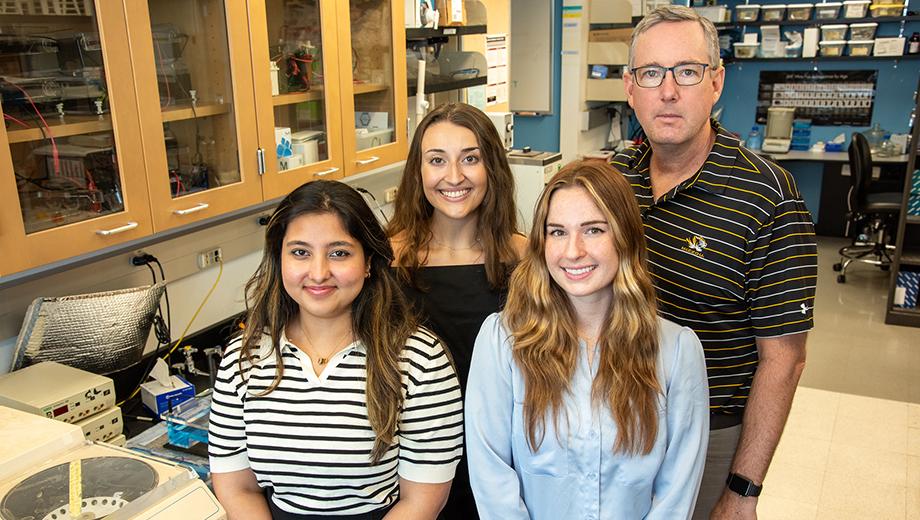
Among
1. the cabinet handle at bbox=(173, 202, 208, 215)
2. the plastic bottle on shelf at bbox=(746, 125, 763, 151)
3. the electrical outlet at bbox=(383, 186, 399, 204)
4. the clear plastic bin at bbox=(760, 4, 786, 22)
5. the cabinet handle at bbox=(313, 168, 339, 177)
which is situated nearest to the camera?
the cabinet handle at bbox=(173, 202, 208, 215)

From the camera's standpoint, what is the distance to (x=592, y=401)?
1.27m

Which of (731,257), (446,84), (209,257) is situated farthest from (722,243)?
(446,84)

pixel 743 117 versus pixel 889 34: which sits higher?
pixel 889 34

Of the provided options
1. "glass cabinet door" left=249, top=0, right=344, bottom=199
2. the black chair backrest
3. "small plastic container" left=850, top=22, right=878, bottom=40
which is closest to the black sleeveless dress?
"glass cabinet door" left=249, top=0, right=344, bottom=199

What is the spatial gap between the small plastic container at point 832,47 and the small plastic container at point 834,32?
3 cm

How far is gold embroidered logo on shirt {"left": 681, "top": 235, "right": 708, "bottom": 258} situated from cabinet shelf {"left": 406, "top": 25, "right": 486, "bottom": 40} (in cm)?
170

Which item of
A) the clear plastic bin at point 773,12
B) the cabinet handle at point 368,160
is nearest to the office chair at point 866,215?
the clear plastic bin at point 773,12

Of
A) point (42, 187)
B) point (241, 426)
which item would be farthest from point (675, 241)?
point (42, 187)

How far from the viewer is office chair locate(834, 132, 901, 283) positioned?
5.23m

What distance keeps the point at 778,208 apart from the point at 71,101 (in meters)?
1.54

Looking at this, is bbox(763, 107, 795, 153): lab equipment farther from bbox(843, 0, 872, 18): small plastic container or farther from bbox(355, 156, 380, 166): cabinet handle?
bbox(355, 156, 380, 166): cabinet handle

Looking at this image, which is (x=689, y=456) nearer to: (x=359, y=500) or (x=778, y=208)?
(x=778, y=208)

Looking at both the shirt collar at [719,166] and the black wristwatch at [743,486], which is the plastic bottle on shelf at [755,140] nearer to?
the shirt collar at [719,166]

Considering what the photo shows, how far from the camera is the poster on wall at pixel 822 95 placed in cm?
636
